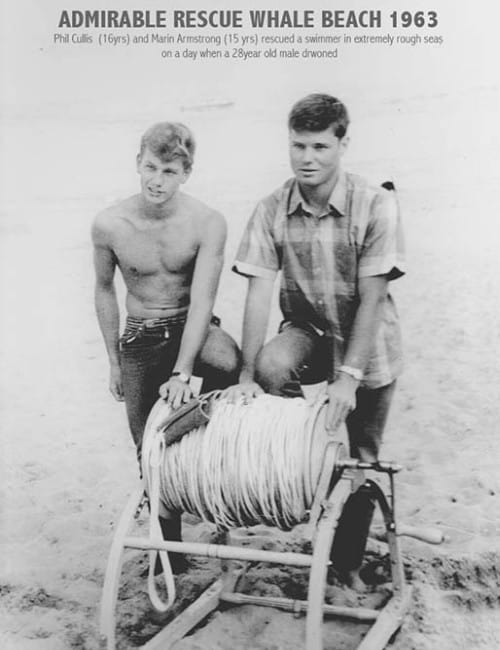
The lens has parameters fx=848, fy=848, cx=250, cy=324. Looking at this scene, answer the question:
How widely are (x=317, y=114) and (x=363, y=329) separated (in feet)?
1.82

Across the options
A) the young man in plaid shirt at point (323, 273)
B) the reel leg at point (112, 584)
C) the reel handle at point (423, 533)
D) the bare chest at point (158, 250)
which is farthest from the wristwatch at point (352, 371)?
the reel leg at point (112, 584)

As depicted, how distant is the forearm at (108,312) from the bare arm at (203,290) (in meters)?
0.28

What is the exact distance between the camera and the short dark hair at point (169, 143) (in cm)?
228

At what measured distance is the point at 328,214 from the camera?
2227 millimetres

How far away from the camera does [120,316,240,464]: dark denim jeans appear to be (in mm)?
2312

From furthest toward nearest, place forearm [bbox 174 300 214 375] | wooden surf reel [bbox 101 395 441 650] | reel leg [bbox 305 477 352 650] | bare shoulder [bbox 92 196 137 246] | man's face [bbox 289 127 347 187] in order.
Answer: bare shoulder [bbox 92 196 137 246] < forearm [bbox 174 300 214 375] < man's face [bbox 289 127 347 187] < wooden surf reel [bbox 101 395 441 650] < reel leg [bbox 305 477 352 650]

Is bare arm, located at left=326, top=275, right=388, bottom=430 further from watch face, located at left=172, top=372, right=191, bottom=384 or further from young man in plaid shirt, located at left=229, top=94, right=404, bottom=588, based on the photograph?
watch face, located at left=172, top=372, right=191, bottom=384

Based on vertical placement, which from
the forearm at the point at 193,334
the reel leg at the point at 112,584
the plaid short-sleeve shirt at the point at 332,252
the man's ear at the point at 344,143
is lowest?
the reel leg at the point at 112,584

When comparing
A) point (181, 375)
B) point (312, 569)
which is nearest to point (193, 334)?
point (181, 375)

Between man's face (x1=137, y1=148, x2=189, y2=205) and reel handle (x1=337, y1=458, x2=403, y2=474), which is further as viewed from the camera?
man's face (x1=137, y1=148, x2=189, y2=205)

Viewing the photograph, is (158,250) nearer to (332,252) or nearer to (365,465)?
(332,252)

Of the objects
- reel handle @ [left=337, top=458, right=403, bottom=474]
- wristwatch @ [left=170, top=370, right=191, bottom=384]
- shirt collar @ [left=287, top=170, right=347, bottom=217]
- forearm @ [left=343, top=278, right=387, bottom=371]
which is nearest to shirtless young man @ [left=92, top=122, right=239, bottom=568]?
wristwatch @ [left=170, top=370, right=191, bottom=384]

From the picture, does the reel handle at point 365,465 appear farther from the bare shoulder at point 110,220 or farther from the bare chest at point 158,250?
the bare shoulder at point 110,220

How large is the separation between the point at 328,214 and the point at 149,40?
74 centimetres
